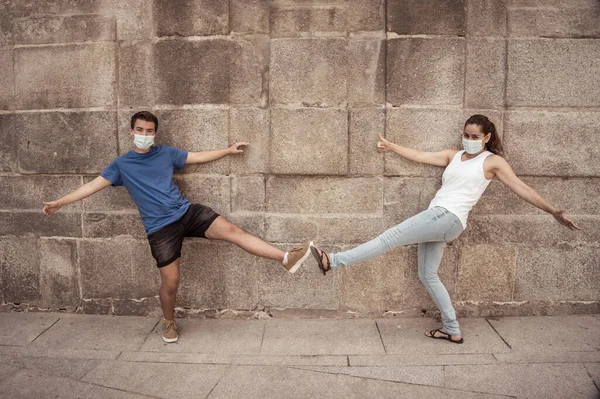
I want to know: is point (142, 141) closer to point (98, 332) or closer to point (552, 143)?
point (98, 332)

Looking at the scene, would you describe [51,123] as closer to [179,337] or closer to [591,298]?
[179,337]

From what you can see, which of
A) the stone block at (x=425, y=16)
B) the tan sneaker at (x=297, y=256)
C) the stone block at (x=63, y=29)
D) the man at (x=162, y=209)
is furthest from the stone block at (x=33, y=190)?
the stone block at (x=425, y=16)

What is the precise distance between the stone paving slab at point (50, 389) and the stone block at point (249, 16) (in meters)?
3.28

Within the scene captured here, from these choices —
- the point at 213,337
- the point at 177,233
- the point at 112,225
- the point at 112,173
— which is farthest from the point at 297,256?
the point at 112,225

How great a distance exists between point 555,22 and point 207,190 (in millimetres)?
3685

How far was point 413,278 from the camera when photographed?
4359 mm

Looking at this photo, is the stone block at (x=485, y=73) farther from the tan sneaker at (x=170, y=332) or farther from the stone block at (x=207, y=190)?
the tan sneaker at (x=170, y=332)

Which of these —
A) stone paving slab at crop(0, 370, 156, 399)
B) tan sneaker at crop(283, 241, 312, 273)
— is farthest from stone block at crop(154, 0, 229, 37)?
stone paving slab at crop(0, 370, 156, 399)

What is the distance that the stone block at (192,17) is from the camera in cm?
420

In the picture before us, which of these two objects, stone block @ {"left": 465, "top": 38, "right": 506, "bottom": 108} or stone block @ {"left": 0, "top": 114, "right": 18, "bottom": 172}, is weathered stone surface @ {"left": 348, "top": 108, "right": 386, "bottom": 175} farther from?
stone block @ {"left": 0, "top": 114, "right": 18, "bottom": 172}

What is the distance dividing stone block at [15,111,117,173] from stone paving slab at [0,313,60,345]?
4.94ft

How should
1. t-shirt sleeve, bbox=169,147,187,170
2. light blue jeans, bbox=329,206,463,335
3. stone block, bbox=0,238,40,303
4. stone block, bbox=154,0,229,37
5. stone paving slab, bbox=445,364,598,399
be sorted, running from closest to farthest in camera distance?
stone paving slab, bbox=445,364,598,399
light blue jeans, bbox=329,206,463,335
t-shirt sleeve, bbox=169,147,187,170
stone block, bbox=154,0,229,37
stone block, bbox=0,238,40,303

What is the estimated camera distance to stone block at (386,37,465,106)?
4.16 meters

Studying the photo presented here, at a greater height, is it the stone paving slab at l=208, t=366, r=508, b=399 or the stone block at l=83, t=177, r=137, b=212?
the stone block at l=83, t=177, r=137, b=212
